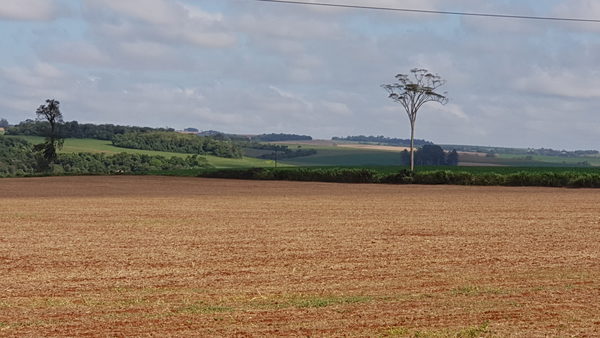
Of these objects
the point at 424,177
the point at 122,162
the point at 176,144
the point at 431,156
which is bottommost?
the point at 122,162

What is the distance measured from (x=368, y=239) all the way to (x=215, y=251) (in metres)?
6.40

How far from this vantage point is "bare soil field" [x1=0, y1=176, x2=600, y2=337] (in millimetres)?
16812

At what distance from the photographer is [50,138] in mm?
108562

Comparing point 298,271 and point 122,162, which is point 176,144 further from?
point 298,271

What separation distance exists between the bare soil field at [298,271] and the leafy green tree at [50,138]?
196ft

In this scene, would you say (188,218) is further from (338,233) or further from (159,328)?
(159,328)

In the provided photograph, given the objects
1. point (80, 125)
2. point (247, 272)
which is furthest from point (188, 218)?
point (80, 125)

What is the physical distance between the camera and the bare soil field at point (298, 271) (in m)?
16.8

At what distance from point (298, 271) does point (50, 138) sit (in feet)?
296

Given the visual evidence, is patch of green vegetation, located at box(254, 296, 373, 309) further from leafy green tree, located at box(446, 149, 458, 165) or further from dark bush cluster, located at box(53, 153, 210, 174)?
leafy green tree, located at box(446, 149, 458, 165)

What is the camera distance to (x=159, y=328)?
16203 millimetres

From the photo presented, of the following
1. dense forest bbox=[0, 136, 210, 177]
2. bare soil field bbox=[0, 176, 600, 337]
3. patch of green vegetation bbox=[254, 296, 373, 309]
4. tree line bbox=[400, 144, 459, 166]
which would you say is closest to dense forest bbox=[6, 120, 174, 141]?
dense forest bbox=[0, 136, 210, 177]

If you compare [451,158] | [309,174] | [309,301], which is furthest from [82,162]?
[309,301]

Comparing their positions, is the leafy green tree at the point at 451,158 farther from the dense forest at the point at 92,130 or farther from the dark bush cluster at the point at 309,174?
the dark bush cluster at the point at 309,174
